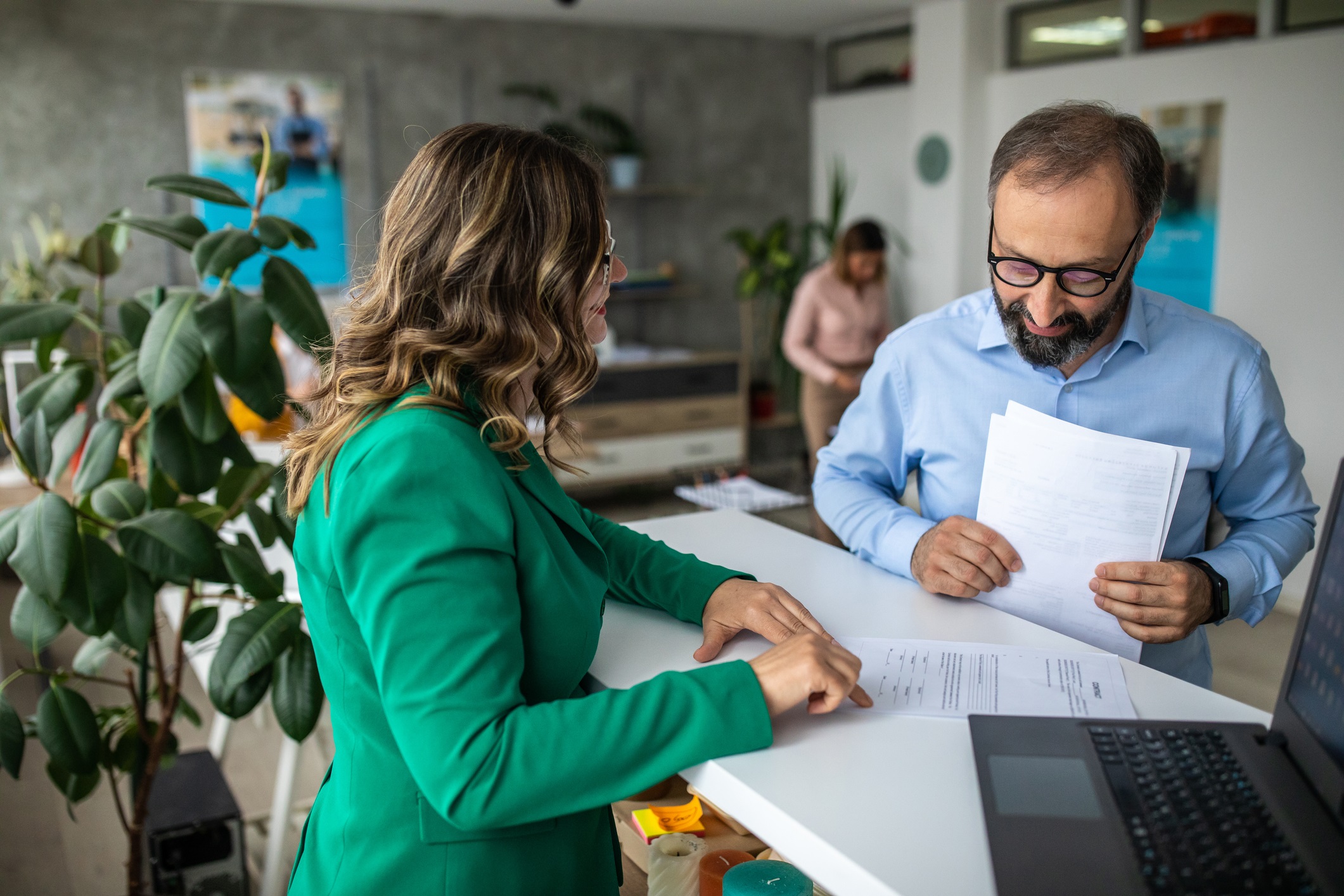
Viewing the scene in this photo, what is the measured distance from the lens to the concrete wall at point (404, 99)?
4.95 m

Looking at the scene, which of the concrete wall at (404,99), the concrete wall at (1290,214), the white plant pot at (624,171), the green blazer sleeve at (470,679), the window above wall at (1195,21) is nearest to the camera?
the green blazer sleeve at (470,679)

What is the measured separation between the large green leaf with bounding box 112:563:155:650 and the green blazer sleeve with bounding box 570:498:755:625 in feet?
2.89

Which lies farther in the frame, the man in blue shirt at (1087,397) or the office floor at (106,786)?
the office floor at (106,786)

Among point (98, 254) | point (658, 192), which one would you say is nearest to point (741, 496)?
point (98, 254)

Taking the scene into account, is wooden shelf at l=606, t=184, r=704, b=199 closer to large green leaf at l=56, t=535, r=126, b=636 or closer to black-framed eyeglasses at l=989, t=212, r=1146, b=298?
large green leaf at l=56, t=535, r=126, b=636

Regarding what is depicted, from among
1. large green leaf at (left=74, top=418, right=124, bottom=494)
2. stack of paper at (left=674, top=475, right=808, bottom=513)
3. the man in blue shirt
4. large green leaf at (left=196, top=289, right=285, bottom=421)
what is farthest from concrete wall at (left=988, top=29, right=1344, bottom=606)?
large green leaf at (left=74, top=418, right=124, bottom=494)

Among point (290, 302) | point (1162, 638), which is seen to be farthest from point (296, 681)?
point (1162, 638)

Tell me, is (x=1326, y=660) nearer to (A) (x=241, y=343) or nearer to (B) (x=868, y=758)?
(B) (x=868, y=758)

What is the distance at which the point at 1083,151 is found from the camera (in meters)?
1.35

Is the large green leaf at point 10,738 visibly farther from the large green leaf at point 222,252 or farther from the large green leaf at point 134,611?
the large green leaf at point 222,252

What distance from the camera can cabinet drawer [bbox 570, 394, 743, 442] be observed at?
5641 millimetres

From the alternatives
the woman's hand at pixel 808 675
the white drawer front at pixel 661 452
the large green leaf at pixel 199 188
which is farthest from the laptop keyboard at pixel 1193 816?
the white drawer front at pixel 661 452

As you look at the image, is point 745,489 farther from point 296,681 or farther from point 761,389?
point 761,389

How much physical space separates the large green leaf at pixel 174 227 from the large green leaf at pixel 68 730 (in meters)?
0.81
